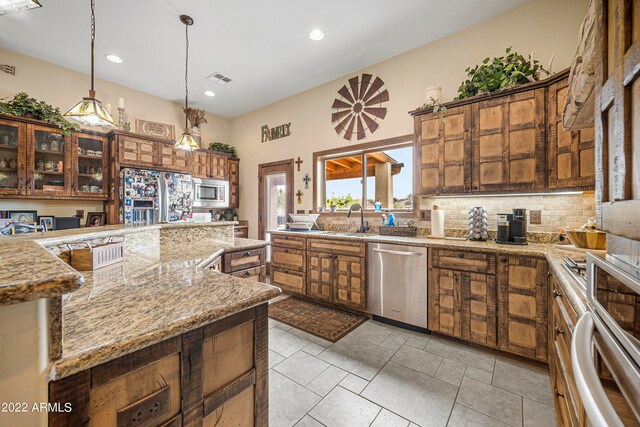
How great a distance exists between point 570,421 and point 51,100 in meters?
6.33

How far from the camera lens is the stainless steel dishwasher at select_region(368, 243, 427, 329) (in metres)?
2.62

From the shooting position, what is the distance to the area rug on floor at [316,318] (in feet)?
8.90

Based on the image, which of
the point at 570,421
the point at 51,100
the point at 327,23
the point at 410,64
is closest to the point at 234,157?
the point at 51,100

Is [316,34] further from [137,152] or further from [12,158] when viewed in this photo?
[12,158]

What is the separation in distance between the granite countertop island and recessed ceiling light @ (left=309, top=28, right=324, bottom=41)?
2985 mm

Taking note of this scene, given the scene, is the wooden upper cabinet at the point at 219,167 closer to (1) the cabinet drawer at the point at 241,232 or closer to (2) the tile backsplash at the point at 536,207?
(1) the cabinet drawer at the point at 241,232

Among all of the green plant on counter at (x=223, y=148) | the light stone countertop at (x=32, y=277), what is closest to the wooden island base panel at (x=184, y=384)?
the light stone countertop at (x=32, y=277)

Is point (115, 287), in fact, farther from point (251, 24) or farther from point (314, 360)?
point (251, 24)

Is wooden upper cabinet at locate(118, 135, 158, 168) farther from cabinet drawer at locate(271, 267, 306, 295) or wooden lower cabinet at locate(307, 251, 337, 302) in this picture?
wooden lower cabinet at locate(307, 251, 337, 302)

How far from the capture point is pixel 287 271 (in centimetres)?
379

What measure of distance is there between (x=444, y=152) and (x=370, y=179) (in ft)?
4.12

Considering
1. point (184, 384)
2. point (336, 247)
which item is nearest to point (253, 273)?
point (336, 247)

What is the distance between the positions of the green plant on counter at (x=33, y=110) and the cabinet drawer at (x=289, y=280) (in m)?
3.63

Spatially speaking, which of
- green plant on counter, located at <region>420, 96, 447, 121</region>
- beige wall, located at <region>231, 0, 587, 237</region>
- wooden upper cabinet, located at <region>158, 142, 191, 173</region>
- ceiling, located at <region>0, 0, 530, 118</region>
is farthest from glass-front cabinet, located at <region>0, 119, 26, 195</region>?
green plant on counter, located at <region>420, 96, 447, 121</region>
